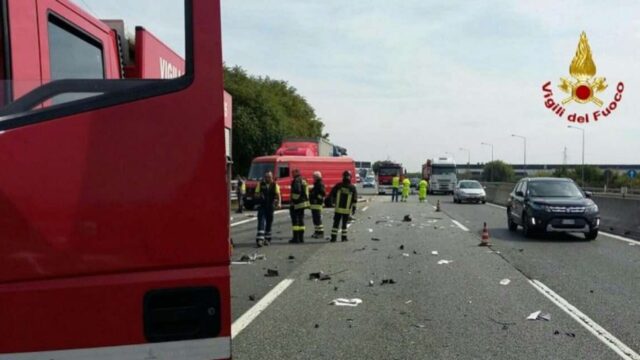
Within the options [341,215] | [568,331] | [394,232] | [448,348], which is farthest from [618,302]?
[394,232]

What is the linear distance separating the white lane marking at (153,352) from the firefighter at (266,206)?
44.9 ft

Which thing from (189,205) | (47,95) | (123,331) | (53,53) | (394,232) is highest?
(53,53)

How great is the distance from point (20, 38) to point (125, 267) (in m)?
0.90

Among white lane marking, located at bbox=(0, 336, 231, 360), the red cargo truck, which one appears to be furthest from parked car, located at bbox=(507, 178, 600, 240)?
white lane marking, located at bbox=(0, 336, 231, 360)

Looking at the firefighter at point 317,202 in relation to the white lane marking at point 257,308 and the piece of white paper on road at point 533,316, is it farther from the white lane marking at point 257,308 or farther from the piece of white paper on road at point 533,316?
the piece of white paper on road at point 533,316

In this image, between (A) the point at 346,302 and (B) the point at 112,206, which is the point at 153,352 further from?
(A) the point at 346,302

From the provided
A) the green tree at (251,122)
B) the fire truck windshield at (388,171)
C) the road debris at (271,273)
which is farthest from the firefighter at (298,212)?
the fire truck windshield at (388,171)

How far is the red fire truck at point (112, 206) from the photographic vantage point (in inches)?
86.8

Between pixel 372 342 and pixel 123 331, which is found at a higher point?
pixel 123 331

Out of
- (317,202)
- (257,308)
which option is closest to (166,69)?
(257,308)

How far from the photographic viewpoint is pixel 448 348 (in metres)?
Answer: 6.52

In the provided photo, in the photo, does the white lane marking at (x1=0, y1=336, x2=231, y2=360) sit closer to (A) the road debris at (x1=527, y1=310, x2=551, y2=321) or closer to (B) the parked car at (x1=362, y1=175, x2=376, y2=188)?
(A) the road debris at (x1=527, y1=310, x2=551, y2=321)

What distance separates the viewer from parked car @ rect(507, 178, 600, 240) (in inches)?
680

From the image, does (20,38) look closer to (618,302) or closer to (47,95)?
(47,95)
